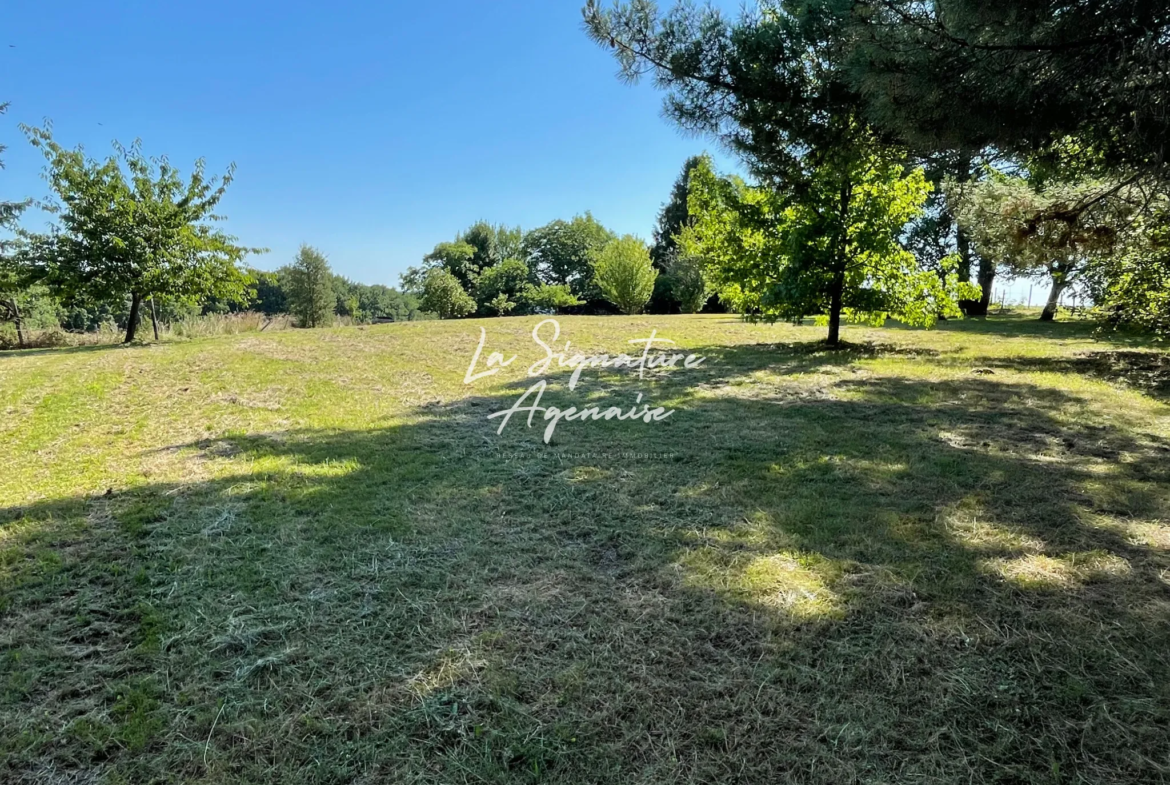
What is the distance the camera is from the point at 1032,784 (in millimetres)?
1339

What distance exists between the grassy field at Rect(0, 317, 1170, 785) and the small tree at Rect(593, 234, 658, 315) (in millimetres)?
17542

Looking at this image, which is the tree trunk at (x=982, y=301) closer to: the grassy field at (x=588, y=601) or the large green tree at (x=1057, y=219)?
the large green tree at (x=1057, y=219)

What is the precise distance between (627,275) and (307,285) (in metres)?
15.2

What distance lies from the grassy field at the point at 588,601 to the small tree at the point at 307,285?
2269cm

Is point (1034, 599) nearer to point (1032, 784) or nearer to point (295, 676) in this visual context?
point (1032, 784)

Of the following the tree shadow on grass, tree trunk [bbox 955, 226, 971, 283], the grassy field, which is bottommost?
the grassy field

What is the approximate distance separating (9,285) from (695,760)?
553 inches

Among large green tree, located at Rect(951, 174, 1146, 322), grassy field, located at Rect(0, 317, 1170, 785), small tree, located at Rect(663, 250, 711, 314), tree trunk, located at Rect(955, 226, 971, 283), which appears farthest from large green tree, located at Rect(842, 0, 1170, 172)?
small tree, located at Rect(663, 250, 711, 314)

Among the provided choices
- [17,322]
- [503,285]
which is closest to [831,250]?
[17,322]

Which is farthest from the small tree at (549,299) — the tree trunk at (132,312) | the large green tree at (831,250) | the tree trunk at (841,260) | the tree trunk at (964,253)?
the tree trunk at (841,260)

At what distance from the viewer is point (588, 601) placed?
213 cm

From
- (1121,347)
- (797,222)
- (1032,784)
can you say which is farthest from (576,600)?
(1121,347)

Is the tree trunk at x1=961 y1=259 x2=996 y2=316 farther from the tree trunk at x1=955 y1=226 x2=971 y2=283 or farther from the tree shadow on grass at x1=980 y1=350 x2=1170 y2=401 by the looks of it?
the tree shadow on grass at x1=980 y1=350 x2=1170 y2=401

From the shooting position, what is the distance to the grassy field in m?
1.46
